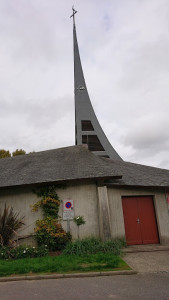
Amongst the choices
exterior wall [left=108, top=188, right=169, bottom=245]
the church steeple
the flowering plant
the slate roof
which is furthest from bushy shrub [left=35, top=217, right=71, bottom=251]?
the church steeple

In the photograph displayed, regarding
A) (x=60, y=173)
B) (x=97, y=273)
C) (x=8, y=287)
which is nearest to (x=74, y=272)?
(x=97, y=273)

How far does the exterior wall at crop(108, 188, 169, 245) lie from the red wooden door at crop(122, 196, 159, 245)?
250mm

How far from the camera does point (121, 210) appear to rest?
9.34 m

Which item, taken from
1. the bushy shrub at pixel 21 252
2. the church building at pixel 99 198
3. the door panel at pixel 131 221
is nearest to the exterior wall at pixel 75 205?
the church building at pixel 99 198

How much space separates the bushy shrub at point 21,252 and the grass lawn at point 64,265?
0.72m

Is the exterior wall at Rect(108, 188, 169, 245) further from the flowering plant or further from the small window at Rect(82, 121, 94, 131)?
the small window at Rect(82, 121, 94, 131)

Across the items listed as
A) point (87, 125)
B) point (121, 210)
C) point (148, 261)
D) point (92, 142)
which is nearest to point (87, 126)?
point (87, 125)

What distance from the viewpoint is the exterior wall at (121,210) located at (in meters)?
9.05

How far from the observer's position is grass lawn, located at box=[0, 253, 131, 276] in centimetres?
549

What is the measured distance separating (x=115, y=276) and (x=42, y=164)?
752 cm

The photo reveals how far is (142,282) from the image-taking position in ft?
15.0

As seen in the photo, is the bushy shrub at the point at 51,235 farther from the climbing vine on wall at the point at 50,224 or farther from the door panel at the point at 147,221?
the door panel at the point at 147,221

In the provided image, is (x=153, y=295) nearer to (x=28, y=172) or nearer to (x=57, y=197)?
(x=57, y=197)

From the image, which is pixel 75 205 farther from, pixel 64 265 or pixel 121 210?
pixel 64 265
